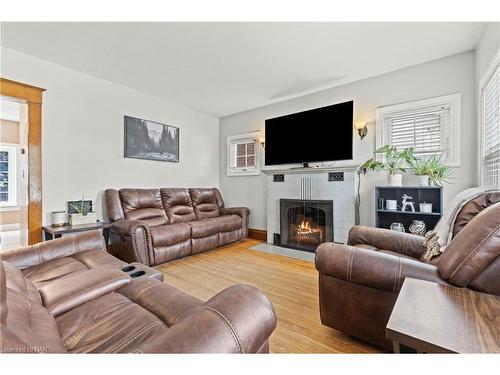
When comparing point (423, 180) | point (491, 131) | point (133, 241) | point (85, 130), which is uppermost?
point (85, 130)

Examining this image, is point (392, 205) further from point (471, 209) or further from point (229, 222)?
point (229, 222)

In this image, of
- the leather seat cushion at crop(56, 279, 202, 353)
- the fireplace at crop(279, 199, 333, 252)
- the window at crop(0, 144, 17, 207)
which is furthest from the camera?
the window at crop(0, 144, 17, 207)

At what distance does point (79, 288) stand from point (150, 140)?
3.08m

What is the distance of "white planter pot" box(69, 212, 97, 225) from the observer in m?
2.84

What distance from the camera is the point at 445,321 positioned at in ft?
2.40

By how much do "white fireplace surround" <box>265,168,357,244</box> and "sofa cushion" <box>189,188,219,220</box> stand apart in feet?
3.51

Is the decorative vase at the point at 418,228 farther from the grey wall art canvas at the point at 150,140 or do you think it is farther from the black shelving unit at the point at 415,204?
the grey wall art canvas at the point at 150,140

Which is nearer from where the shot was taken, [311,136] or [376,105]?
[376,105]

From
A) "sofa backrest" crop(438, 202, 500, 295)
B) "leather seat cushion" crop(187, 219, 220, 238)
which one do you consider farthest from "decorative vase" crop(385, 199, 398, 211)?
"leather seat cushion" crop(187, 219, 220, 238)

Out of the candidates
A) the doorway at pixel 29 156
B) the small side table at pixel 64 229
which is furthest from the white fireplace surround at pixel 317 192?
the doorway at pixel 29 156

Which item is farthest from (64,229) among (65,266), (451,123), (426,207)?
(451,123)

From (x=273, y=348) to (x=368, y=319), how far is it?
0.61 metres

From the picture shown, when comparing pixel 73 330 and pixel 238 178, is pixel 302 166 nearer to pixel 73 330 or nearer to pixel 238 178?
pixel 238 178

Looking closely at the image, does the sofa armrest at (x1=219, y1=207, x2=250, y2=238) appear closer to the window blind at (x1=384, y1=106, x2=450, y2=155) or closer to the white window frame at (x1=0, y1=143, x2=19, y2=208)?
the window blind at (x1=384, y1=106, x2=450, y2=155)
